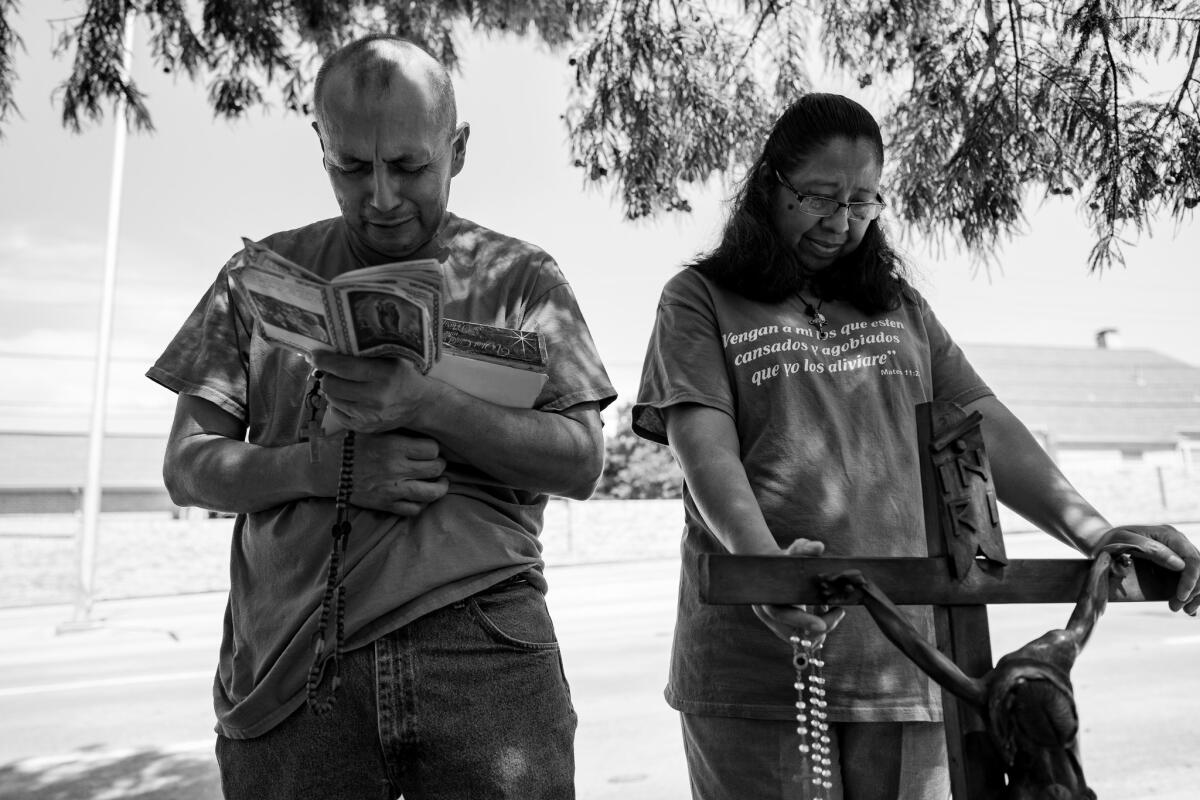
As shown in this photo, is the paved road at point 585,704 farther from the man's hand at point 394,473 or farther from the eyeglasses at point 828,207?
the man's hand at point 394,473

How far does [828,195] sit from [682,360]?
1.26 ft

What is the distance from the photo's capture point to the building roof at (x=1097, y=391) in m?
37.3

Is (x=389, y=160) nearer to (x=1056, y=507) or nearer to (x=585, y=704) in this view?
(x=1056, y=507)

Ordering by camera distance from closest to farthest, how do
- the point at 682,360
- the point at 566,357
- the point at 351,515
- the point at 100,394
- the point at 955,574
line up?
the point at 955,574 → the point at 351,515 → the point at 566,357 → the point at 682,360 → the point at 100,394

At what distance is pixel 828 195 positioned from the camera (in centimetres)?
192

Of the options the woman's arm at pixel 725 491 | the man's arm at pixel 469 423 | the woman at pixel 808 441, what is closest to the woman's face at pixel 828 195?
the woman at pixel 808 441

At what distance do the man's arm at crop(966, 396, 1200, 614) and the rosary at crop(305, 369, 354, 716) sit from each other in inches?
36.8

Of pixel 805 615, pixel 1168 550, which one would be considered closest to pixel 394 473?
pixel 805 615

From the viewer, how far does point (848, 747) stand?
177cm

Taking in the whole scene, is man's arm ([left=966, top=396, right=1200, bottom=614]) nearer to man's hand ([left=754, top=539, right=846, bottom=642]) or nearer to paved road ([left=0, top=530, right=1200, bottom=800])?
man's hand ([left=754, top=539, right=846, bottom=642])

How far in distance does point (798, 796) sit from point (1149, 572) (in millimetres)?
629

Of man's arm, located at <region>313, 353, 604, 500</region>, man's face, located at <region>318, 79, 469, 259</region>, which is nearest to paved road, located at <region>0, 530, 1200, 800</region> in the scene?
man's arm, located at <region>313, 353, 604, 500</region>

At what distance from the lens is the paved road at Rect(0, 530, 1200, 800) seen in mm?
5078

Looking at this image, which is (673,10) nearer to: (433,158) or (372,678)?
(433,158)
